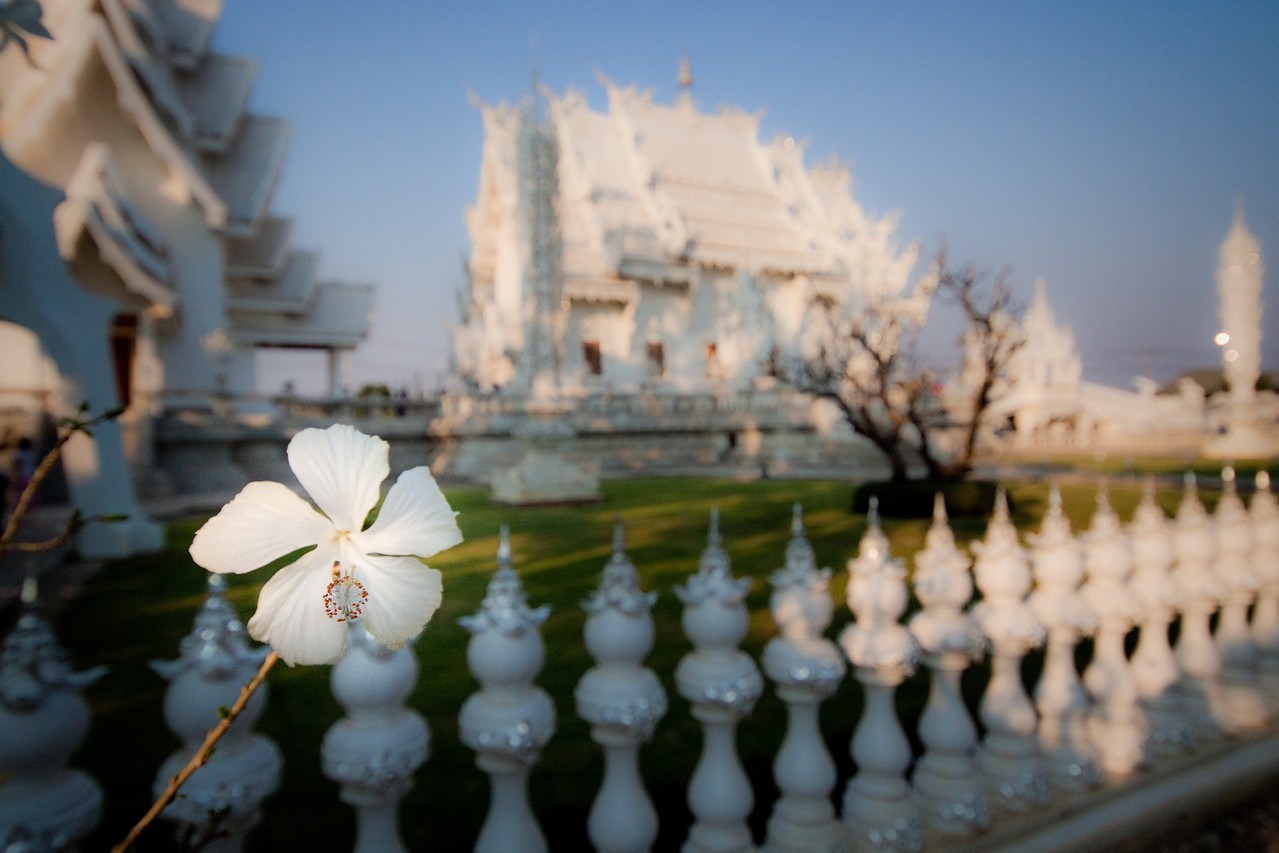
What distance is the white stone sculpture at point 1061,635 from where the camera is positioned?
2.71 m

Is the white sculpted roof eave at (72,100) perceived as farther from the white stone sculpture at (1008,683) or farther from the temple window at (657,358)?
the temple window at (657,358)

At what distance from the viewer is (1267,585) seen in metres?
3.65

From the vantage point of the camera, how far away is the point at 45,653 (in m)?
1.23

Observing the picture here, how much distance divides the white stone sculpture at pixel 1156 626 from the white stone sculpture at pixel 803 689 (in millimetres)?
1795

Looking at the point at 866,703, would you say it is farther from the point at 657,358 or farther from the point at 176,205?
the point at 657,358

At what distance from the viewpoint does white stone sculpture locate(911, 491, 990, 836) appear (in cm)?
233

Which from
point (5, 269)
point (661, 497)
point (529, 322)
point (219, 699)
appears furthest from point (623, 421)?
point (219, 699)

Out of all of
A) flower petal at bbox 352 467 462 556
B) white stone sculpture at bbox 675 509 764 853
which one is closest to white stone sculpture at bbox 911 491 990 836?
white stone sculpture at bbox 675 509 764 853

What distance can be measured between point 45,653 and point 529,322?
11.9 m

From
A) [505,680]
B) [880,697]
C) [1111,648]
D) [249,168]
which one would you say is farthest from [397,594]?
[249,168]

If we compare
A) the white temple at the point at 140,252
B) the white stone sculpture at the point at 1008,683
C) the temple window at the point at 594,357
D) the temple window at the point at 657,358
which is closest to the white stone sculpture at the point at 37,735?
the white stone sculpture at the point at 1008,683

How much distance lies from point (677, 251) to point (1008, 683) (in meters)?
21.7

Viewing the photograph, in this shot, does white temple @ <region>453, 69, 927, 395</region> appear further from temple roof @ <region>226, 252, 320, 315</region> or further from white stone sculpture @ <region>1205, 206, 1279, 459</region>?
white stone sculpture @ <region>1205, 206, 1279, 459</region>

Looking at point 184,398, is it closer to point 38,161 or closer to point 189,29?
point 38,161
